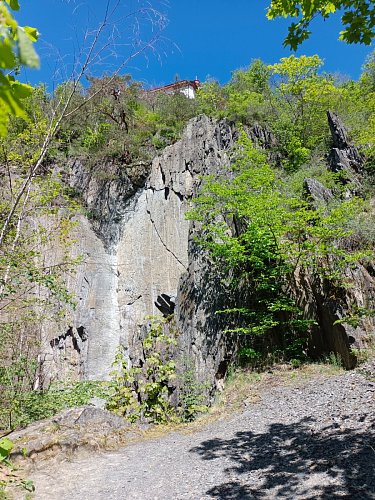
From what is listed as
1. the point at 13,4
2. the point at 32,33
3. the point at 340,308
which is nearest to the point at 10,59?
the point at 32,33

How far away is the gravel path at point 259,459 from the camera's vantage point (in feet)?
11.9

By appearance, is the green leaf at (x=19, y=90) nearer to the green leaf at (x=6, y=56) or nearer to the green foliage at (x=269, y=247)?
the green leaf at (x=6, y=56)

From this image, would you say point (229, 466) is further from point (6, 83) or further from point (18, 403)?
point (6, 83)

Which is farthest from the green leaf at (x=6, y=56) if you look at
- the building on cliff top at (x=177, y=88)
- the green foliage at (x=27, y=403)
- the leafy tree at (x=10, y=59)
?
the building on cliff top at (x=177, y=88)

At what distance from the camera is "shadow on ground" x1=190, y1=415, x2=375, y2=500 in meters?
3.38

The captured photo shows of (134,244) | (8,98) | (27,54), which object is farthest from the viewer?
(134,244)

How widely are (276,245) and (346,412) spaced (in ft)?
13.9

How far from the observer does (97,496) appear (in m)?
4.16

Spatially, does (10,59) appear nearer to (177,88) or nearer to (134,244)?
(134,244)

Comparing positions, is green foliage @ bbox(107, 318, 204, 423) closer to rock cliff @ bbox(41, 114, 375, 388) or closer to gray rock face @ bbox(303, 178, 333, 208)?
rock cliff @ bbox(41, 114, 375, 388)

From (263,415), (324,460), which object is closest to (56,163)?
(263,415)

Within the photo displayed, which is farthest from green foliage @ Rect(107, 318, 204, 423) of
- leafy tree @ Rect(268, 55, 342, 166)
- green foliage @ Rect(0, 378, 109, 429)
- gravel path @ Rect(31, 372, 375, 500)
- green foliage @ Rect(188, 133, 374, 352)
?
leafy tree @ Rect(268, 55, 342, 166)

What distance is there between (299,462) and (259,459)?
517mm

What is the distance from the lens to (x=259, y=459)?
14.5 ft
